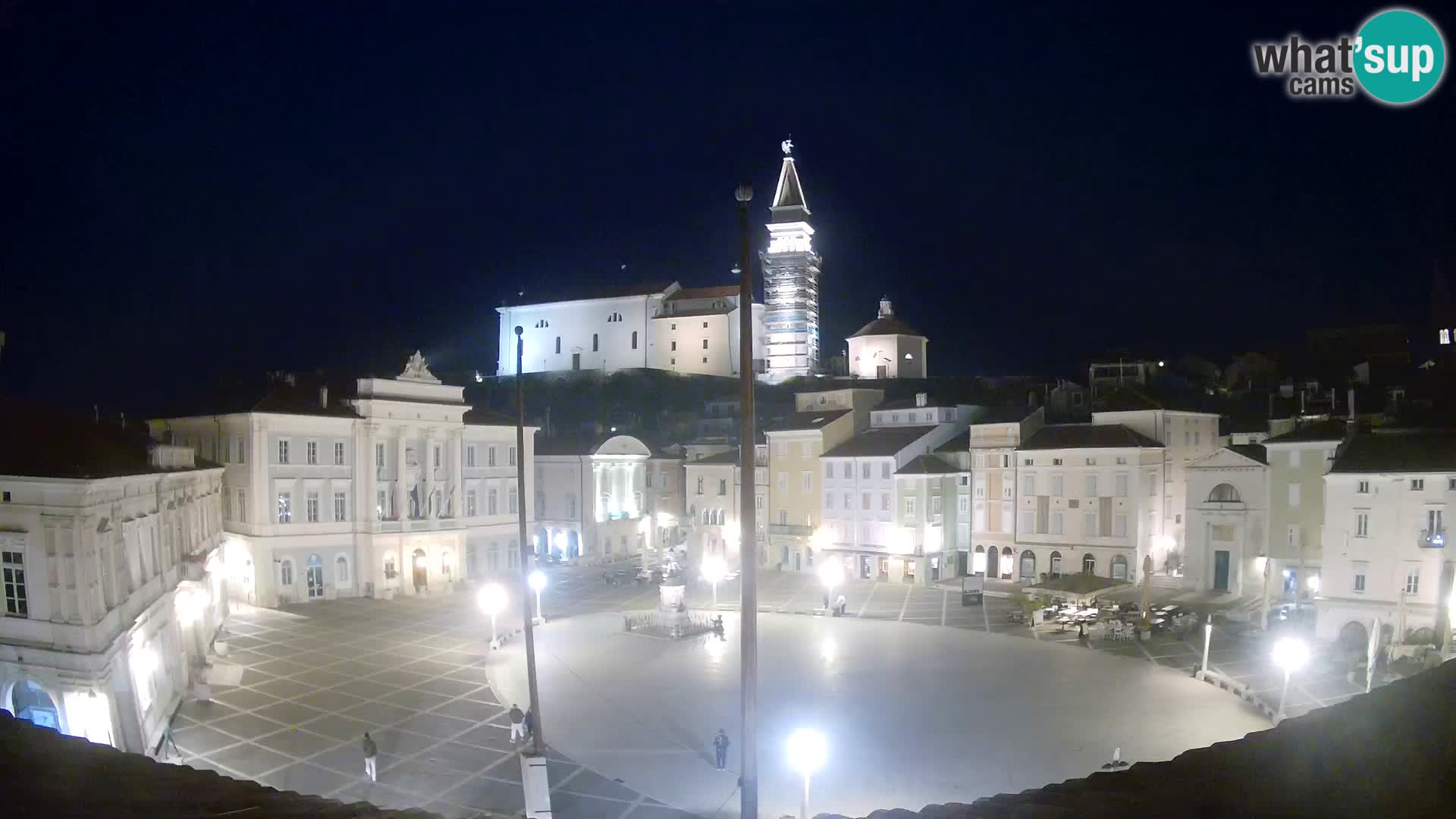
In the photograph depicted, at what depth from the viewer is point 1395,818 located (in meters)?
4.44

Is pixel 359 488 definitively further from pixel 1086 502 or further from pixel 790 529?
pixel 1086 502

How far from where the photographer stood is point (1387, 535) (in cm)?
3219

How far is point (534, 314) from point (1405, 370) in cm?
8503

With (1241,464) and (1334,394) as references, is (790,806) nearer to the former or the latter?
(1241,464)

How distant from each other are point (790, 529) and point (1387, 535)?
31251 mm

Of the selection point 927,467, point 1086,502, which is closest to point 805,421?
point 927,467

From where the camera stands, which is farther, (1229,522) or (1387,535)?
(1229,522)

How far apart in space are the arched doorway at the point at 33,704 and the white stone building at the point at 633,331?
3194 inches

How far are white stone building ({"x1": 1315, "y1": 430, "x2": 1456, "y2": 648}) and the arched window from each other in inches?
338

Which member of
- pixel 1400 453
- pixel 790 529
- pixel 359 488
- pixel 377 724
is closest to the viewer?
pixel 377 724

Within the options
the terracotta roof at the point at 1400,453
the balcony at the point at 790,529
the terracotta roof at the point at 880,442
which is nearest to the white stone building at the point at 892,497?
the terracotta roof at the point at 880,442

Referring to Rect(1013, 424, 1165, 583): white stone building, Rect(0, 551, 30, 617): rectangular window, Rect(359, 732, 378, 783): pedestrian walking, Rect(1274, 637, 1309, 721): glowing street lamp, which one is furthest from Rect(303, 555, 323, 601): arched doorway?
Rect(1274, 637, 1309, 721): glowing street lamp

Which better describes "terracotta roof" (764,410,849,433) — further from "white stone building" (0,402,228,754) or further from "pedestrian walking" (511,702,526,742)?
"white stone building" (0,402,228,754)

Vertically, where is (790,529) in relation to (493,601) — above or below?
below
